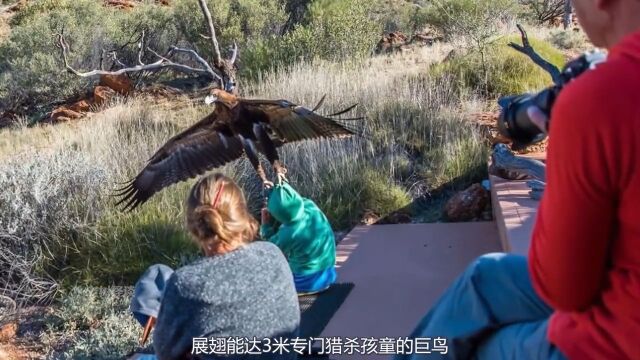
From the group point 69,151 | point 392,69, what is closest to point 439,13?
point 392,69

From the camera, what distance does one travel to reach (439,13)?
51.1 ft

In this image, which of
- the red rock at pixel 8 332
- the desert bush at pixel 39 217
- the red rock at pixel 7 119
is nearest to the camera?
the red rock at pixel 8 332

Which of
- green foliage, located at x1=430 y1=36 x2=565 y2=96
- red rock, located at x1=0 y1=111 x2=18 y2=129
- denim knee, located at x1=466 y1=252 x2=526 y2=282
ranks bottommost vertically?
red rock, located at x1=0 y1=111 x2=18 y2=129

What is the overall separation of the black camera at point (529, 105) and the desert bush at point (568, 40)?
435 inches

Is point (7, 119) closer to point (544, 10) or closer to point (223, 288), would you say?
point (544, 10)

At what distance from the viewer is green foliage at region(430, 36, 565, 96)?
865cm

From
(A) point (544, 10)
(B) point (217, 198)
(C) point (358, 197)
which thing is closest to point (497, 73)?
(C) point (358, 197)

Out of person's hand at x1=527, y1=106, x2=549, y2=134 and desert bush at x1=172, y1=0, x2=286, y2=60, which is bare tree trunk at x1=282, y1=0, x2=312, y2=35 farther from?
person's hand at x1=527, y1=106, x2=549, y2=134

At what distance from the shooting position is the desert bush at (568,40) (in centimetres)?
1223

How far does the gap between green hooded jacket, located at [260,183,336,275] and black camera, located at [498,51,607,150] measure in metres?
2.29

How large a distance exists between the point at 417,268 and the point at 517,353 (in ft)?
10.5

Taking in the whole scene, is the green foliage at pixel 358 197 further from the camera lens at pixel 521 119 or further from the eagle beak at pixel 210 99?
the camera lens at pixel 521 119

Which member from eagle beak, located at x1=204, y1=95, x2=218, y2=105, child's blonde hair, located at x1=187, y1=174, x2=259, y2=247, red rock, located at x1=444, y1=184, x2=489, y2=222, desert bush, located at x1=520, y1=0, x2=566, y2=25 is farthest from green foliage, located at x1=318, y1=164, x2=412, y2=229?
desert bush, located at x1=520, y1=0, x2=566, y2=25

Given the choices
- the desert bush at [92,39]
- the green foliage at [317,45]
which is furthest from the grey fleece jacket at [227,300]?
the desert bush at [92,39]
